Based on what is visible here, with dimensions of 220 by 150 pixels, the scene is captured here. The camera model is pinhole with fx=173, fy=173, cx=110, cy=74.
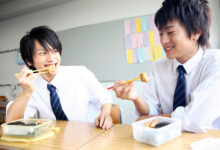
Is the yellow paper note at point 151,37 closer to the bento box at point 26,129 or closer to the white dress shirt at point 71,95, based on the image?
the white dress shirt at point 71,95

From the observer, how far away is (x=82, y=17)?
362cm

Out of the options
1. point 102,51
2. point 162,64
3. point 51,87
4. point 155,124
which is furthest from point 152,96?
point 102,51

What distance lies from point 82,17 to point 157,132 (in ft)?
10.9

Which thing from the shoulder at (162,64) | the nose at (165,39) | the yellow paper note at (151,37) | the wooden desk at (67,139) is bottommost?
the wooden desk at (67,139)

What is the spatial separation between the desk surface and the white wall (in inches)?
86.0

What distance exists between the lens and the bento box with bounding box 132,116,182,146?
0.75 m

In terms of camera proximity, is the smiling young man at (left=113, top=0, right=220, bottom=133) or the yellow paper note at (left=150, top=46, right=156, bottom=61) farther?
the yellow paper note at (left=150, top=46, right=156, bottom=61)

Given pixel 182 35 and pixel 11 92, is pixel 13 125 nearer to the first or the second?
pixel 182 35

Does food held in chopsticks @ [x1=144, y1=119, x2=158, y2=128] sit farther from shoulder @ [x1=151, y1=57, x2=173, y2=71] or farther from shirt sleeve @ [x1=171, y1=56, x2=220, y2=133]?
shoulder @ [x1=151, y1=57, x2=173, y2=71]

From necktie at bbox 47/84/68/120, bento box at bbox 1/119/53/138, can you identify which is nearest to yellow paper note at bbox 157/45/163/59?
necktie at bbox 47/84/68/120

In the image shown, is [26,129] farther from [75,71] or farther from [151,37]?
[151,37]

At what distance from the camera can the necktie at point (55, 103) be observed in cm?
140

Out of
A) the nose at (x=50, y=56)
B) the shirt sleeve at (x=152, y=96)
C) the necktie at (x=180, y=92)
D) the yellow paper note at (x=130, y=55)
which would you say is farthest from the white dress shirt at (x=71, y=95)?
the yellow paper note at (x=130, y=55)

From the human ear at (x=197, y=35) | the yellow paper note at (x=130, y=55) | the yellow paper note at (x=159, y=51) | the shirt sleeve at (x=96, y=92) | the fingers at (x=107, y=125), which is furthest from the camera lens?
the yellow paper note at (x=130, y=55)
